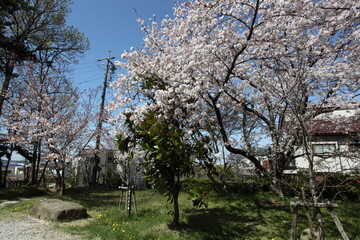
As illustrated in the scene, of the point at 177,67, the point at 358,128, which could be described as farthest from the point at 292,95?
the point at 358,128

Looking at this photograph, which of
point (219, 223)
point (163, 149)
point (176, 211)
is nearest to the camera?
point (163, 149)

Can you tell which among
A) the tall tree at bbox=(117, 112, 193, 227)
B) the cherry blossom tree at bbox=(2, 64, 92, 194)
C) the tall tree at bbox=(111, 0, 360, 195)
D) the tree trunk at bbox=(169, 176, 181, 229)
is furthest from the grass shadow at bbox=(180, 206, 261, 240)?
the cherry blossom tree at bbox=(2, 64, 92, 194)

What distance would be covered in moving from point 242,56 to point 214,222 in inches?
177

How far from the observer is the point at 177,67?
5.77 meters

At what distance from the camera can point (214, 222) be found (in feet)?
17.7

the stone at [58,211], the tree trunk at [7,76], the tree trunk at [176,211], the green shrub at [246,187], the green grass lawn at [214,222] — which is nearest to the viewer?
the green grass lawn at [214,222]

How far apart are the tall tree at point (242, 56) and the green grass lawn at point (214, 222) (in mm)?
1167

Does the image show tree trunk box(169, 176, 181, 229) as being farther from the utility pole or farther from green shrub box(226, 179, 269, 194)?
the utility pole

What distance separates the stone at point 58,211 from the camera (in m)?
5.99

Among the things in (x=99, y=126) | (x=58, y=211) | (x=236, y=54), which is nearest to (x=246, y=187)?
(x=236, y=54)

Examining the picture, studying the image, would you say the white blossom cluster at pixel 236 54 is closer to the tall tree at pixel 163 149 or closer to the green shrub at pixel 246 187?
the tall tree at pixel 163 149

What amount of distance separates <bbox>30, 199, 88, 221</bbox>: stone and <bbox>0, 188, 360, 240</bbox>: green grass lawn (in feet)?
1.06

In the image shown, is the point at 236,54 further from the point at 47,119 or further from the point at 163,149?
the point at 47,119

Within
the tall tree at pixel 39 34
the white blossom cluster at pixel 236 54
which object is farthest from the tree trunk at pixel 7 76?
the white blossom cluster at pixel 236 54
